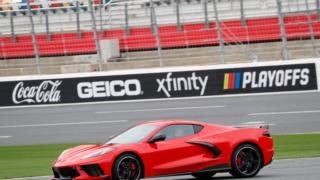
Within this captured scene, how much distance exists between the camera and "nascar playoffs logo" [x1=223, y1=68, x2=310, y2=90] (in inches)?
1020

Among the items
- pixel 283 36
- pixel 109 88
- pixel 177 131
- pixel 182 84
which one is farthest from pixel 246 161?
pixel 109 88

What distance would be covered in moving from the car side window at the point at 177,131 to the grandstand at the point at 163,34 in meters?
14.4

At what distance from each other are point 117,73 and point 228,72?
3.90 m

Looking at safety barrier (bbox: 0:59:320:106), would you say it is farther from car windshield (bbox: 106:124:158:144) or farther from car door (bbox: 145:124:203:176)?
car door (bbox: 145:124:203:176)

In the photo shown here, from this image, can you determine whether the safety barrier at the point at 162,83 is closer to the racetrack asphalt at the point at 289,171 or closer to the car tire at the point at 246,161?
the racetrack asphalt at the point at 289,171

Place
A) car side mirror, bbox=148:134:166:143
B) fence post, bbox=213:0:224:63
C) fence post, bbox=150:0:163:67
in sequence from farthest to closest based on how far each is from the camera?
fence post, bbox=150:0:163:67 < fence post, bbox=213:0:224:63 < car side mirror, bbox=148:134:166:143

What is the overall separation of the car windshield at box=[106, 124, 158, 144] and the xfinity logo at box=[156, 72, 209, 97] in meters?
13.7

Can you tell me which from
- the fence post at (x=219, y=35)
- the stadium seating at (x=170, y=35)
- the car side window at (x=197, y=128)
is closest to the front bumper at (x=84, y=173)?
the car side window at (x=197, y=128)

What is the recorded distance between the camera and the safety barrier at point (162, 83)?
26.0 m

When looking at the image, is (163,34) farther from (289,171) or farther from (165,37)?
(289,171)

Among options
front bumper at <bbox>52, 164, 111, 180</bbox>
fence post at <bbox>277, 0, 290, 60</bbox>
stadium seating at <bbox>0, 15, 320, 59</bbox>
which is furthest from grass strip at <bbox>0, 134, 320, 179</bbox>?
stadium seating at <bbox>0, 15, 320, 59</bbox>

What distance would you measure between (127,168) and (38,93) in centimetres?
1639

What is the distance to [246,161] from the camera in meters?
12.7

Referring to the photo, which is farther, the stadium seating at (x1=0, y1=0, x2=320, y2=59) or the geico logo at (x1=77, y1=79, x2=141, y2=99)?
the stadium seating at (x1=0, y1=0, x2=320, y2=59)
